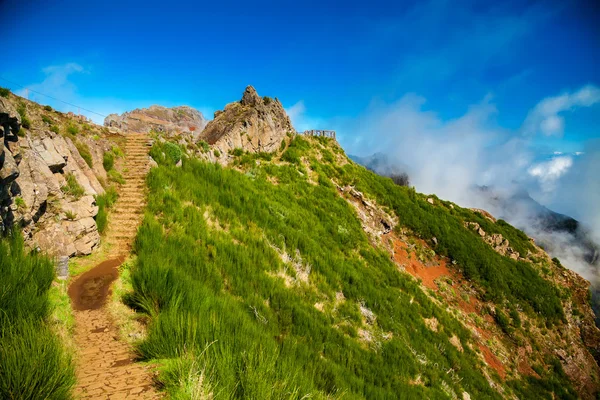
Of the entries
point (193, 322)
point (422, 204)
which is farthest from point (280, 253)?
point (422, 204)

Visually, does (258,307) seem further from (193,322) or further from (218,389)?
(218,389)

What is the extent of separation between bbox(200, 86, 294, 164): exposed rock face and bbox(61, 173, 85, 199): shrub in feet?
35.4

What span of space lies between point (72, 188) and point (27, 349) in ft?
25.7

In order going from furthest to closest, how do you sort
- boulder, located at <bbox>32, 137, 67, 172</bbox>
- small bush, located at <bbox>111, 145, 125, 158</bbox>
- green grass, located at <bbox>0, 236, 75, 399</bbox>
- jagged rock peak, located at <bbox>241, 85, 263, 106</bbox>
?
1. jagged rock peak, located at <bbox>241, 85, 263, 106</bbox>
2. small bush, located at <bbox>111, 145, 125, 158</bbox>
3. boulder, located at <bbox>32, 137, 67, 172</bbox>
4. green grass, located at <bbox>0, 236, 75, 399</bbox>

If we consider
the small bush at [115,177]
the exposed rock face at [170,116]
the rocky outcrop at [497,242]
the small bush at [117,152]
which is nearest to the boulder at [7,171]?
the small bush at [115,177]

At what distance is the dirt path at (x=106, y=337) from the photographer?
3.77 meters

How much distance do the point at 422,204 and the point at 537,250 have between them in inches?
599

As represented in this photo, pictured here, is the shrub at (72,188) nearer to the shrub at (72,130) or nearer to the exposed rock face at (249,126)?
the shrub at (72,130)

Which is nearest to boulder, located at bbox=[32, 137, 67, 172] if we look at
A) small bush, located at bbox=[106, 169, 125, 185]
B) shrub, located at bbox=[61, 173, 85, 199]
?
shrub, located at bbox=[61, 173, 85, 199]

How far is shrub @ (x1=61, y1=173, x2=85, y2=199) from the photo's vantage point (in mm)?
9031

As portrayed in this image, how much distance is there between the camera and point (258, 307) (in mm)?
8078

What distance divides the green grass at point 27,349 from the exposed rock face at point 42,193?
2490 mm

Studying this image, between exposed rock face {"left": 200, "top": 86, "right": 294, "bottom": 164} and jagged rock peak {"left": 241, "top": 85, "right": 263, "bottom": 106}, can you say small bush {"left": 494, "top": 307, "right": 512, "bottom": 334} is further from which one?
jagged rock peak {"left": 241, "top": 85, "right": 263, "bottom": 106}

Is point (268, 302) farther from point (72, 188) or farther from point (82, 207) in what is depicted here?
point (72, 188)
